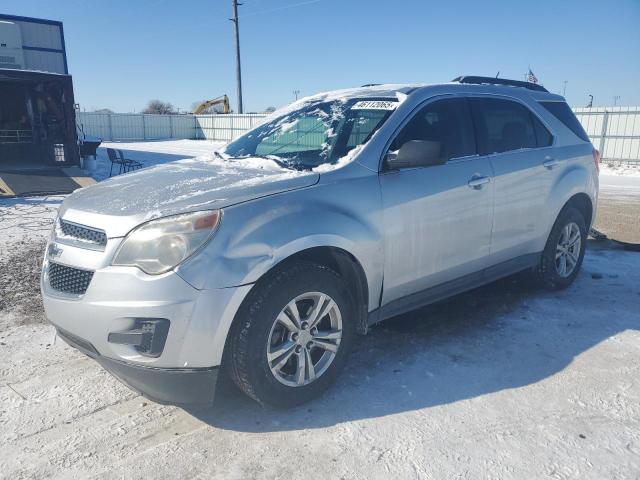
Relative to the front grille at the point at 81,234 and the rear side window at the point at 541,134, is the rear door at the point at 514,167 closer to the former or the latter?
the rear side window at the point at 541,134

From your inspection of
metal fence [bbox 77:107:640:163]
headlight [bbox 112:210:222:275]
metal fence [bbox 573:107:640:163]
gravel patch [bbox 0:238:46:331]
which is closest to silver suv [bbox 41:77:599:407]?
headlight [bbox 112:210:222:275]

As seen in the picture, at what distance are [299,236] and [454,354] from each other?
1623 mm

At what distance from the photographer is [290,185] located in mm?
2908

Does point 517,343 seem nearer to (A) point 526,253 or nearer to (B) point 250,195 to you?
(A) point 526,253

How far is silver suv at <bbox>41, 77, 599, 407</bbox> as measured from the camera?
249cm

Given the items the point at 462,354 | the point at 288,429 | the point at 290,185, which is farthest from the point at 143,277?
the point at 462,354

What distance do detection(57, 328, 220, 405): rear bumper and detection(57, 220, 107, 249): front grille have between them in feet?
1.71

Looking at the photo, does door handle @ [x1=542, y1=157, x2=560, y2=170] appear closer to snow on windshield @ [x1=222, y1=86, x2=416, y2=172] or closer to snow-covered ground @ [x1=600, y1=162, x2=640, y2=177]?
snow on windshield @ [x1=222, y1=86, x2=416, y2=172]

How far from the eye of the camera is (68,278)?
2723 millimetres

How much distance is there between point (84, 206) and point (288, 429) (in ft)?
5.63

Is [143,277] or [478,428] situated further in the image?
[478,428]

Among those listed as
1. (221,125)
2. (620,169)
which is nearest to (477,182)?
(620,169)

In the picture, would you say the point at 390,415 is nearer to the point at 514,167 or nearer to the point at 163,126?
the point at 514,167

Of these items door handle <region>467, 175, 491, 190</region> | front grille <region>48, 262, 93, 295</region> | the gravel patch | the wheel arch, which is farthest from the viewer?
the wheel arch
